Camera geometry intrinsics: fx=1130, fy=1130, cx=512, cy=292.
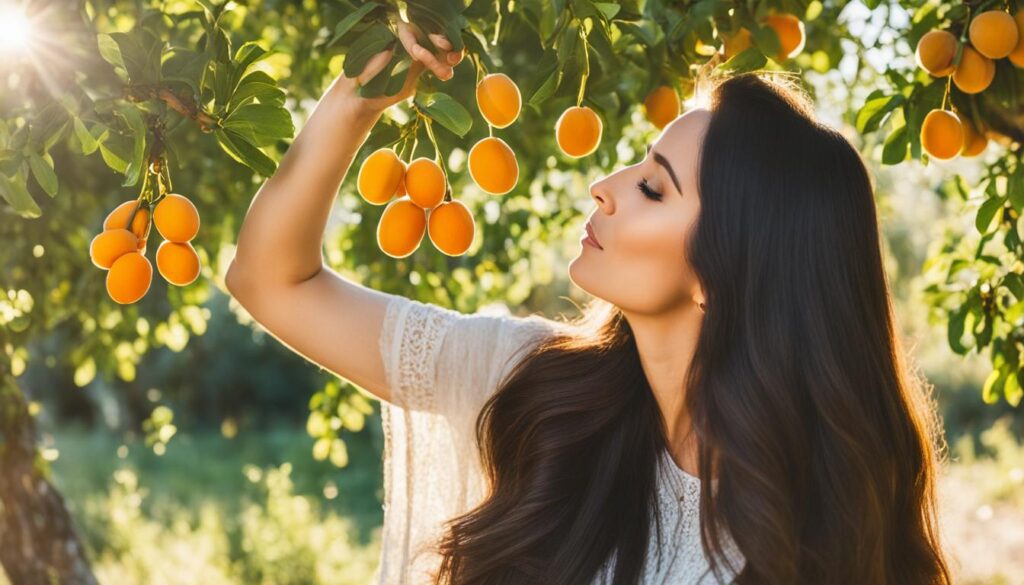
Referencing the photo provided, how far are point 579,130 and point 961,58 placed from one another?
501 mm

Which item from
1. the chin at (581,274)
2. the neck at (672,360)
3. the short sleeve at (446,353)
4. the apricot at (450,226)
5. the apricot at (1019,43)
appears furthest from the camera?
the short sleeve at (446,353)

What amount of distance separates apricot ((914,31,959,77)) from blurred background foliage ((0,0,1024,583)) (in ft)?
0.17

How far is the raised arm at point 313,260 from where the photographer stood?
1.37 meters

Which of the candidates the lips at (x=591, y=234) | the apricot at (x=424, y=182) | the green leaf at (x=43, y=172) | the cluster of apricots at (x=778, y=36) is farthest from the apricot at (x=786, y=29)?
the green leaf at (x=43, y=172)

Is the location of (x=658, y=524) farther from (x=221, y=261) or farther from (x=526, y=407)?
(x=221, y=261)

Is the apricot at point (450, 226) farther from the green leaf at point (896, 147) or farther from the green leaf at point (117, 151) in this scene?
the green leaf at point (896, 147)

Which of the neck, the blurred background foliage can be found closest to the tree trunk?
the blurred background foliage

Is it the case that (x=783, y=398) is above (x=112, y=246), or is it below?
below

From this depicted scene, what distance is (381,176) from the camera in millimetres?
1171

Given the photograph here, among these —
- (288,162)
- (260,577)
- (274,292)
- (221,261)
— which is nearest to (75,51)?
(288,162)

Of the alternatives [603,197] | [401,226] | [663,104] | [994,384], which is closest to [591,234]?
[603,197]

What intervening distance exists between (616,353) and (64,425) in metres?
11.4

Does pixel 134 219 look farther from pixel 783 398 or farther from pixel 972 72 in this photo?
pixel 972 72

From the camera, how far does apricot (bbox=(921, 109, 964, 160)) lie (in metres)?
1.37
